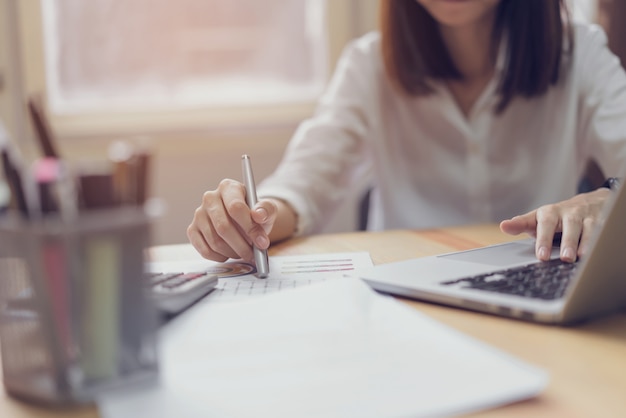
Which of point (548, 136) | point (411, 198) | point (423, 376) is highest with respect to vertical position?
point (423, 376)

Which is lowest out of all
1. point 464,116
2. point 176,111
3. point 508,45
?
point 176,111

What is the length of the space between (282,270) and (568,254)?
0.96 feet

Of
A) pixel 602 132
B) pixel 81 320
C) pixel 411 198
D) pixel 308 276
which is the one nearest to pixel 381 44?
pixel 411 198

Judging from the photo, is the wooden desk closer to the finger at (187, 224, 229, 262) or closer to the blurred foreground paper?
the blurred foreground paper

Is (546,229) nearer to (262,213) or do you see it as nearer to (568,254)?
(568,254)

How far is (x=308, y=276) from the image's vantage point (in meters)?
0.75

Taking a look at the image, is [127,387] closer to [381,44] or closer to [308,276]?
[308,276]

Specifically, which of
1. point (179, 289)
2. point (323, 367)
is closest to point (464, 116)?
point (179, 289)

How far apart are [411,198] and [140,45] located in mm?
986

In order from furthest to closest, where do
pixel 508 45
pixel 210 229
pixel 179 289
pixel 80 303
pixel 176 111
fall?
1. pixel 176 111
2. pixel 508 45
3. pixel 210 229
4. pixel 179 289
5. pixel 80 303

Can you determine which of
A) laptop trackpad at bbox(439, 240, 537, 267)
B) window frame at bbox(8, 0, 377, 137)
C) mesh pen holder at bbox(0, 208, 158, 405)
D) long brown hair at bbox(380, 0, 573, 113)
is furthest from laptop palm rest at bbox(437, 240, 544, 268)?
window frame at bbox(8, 0, 377, 137)

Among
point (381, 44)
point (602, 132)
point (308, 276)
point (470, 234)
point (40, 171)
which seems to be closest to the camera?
point (40, 171)

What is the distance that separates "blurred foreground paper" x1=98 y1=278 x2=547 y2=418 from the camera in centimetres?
41

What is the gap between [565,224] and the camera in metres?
0.76
